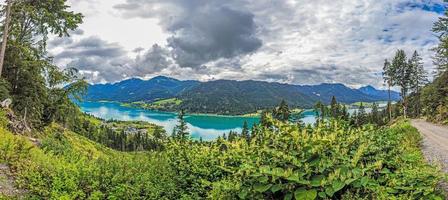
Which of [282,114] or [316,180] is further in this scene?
[282,114]

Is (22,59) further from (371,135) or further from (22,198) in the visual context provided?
(371,135)

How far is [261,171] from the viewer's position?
640 centimetres

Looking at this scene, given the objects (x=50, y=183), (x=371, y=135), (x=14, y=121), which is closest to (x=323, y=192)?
(x=371, y=135)

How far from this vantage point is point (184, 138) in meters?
11.3

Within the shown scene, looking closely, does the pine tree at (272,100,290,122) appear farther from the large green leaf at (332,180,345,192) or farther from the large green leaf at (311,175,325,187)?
the large green leaf at (332,180,345,192)

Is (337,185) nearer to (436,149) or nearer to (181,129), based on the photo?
(181,129)

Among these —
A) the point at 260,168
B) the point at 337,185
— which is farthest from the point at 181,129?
the point at 337,185

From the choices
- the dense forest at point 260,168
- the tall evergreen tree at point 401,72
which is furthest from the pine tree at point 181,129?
the tall evergreen tree at point 401,72

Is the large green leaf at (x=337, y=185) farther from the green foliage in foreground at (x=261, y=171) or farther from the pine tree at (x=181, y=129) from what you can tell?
the pine tree at (x=181, y=129)

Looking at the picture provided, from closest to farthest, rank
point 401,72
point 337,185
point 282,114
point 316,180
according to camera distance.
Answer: point 337,185 → point 316,180 → point 282,114 → point 401,72

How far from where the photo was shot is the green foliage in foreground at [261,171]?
635cm

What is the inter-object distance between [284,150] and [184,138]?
195 inches

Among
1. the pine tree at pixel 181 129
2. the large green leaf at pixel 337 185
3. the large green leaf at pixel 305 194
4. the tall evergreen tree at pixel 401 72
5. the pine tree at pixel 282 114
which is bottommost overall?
the large green leaf at pixel 305 194

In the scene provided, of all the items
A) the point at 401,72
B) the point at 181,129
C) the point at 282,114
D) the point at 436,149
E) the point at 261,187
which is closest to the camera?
the point at 261,187
